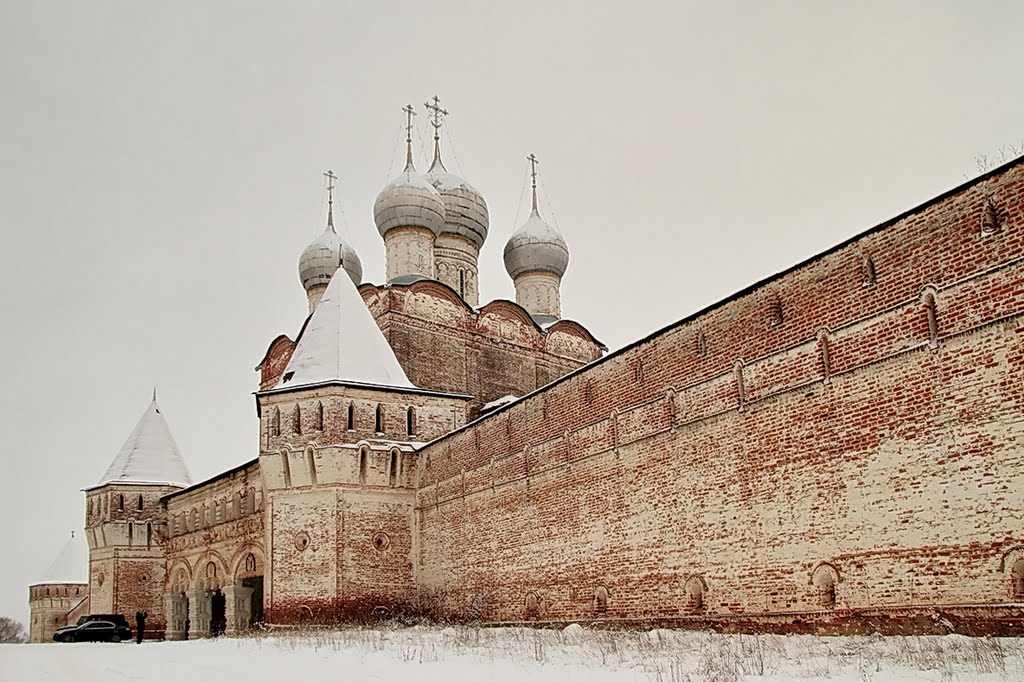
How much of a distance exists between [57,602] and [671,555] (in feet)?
94.8

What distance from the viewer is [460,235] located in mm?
25594

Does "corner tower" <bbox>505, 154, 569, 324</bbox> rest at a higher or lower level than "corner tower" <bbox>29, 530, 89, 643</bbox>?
higher

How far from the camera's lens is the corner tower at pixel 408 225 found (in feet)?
77.7

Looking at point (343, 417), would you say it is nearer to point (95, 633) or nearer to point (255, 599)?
point (255, 599)

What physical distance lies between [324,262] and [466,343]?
587 cm

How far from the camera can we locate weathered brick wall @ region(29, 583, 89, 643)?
3384 centimetres

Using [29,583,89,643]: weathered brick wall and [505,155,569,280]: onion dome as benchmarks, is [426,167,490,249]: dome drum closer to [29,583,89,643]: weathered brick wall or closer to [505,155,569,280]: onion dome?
[505,155,569,280]: onion dome

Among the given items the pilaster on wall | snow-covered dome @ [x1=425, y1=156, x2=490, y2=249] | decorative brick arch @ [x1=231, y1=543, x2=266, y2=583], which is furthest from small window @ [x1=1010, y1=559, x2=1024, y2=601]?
snow-covered dome @ [x1=425, y1=156, x2=490, y2=249]

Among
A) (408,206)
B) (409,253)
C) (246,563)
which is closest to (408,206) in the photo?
(408,206)

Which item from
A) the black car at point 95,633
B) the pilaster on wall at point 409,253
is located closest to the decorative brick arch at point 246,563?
the black car at point 95,633

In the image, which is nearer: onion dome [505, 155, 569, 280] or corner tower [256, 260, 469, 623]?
corner tower [256, 260, 469, 623]

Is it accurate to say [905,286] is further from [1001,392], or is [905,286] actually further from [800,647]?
[800,647]

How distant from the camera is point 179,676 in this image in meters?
8.80

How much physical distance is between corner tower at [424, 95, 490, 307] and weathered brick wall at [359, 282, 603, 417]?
1.45 metres
